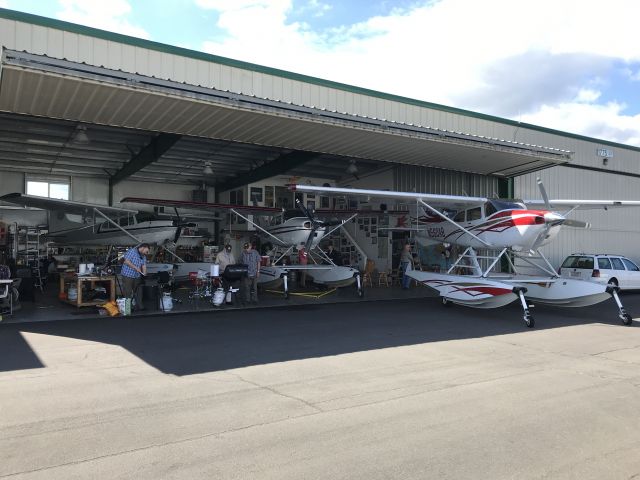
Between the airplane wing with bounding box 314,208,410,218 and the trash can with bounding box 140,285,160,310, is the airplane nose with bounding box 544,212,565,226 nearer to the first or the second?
the airplane wing with bounding box 314,208,410,218

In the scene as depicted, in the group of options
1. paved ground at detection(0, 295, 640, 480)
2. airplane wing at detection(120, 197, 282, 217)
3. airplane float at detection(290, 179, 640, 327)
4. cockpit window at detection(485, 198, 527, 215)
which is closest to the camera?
paved ground at detection(0, 295, 640, 480)

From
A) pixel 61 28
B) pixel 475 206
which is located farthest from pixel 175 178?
pixel 475 206

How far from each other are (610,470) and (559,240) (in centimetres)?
1978

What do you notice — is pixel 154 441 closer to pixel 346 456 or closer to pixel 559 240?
pixel 346 456

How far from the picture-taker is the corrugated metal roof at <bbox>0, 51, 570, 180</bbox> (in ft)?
28.8

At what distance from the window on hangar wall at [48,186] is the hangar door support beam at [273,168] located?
6857mm

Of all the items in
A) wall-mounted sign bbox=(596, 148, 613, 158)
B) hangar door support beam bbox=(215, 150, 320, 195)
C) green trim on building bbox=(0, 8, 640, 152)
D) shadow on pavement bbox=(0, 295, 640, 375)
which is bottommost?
shadow on pavement bbox=(0, 295, 640, 375)

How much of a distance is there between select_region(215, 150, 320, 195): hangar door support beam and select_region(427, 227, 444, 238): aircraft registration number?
438cm

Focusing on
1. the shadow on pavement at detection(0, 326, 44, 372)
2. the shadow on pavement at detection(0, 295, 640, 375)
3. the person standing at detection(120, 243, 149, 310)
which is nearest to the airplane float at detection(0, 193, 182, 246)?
the person standing at detection(120, 243, 149, 310)

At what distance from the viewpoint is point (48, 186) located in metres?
20.0

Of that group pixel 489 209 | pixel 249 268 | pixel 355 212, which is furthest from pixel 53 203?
pixel 489 209

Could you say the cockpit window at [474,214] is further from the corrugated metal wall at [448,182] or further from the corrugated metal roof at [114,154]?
the corrugated metal roof at [114,154]

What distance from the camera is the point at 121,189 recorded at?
838 inches

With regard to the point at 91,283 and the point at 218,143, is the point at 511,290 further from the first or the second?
the point at 218,143
